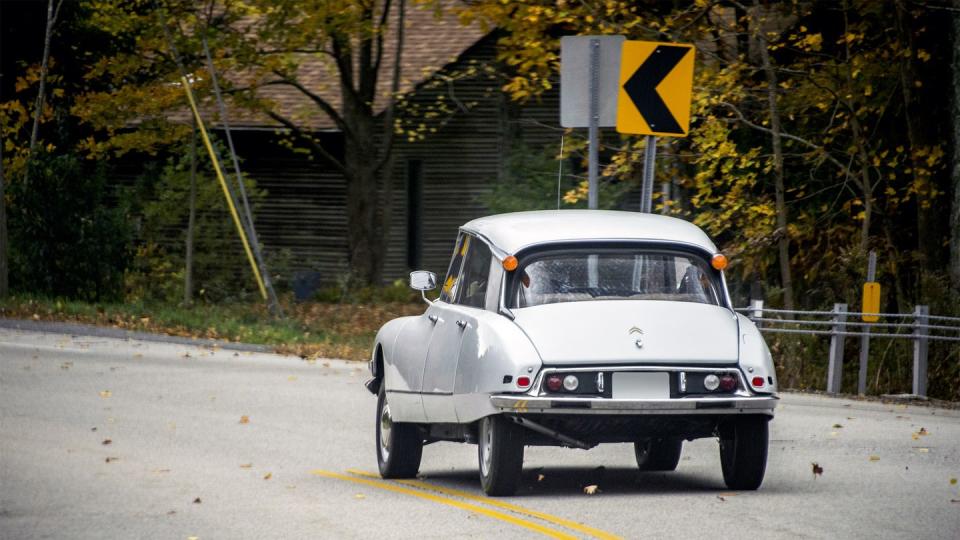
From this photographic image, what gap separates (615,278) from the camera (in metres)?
10.5

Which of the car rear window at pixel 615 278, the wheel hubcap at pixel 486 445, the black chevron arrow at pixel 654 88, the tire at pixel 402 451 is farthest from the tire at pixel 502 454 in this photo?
the black chevron arrow at pixel 654 88

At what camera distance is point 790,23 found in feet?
84.2

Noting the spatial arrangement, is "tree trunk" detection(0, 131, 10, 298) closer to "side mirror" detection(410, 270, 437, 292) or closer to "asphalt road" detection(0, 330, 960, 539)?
"asphalt road" detection(0, 330, 960, 539)

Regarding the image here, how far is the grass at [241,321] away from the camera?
2522cm

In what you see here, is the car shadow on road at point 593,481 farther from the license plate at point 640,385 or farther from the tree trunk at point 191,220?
the tree trunk at point 191,220

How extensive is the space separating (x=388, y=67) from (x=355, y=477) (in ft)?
88.6

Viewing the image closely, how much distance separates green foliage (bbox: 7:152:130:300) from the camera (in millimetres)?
30469

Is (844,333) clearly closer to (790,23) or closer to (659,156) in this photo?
(659,156)

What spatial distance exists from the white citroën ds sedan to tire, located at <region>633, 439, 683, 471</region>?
1.35 m

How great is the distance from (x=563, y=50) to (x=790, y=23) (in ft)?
39.0

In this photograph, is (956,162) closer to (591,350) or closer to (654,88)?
(654,88)

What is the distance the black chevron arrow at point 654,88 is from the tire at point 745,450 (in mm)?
4384

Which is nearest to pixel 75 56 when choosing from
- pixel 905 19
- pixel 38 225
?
pixel 38 225

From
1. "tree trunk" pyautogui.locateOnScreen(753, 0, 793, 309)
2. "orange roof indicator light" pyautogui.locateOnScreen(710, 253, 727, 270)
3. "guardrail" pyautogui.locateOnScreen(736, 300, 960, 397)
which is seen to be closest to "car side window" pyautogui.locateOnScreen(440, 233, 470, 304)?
"orange roof indicator light" pyautogui.locateOnScreen(710, 253, 727, 270)
